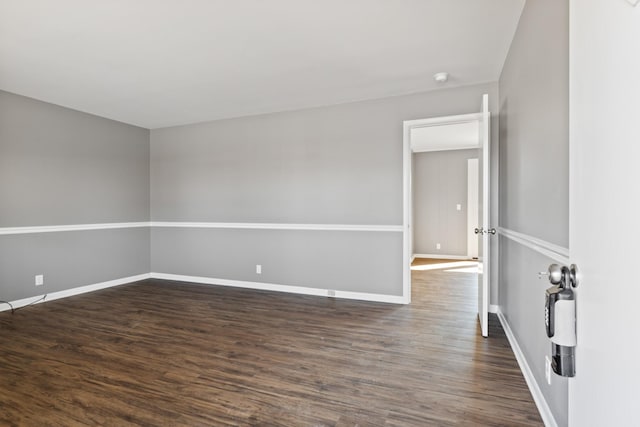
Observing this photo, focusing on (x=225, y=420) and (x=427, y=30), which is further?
(x=427, y=30)

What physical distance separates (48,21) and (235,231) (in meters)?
2.98

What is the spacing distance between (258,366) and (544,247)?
190 cm

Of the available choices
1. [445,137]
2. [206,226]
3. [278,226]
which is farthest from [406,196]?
[206,226]

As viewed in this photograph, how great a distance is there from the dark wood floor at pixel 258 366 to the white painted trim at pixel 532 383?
0.04 m

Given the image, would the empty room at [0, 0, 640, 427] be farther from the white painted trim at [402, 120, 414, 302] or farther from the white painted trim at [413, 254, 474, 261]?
the white painted trim at [413, 254, 474, 261]

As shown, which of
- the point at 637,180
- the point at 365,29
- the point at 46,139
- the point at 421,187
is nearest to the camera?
the point at 637,180

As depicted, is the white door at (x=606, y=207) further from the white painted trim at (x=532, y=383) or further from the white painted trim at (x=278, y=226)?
the white painted trim at (x=278, y=226)

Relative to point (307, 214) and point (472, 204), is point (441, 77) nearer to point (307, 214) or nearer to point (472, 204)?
point (307, 214)

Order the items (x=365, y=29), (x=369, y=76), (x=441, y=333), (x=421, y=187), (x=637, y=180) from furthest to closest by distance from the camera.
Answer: (x=421, y=187)
(x=369, y=76)
(x=441, y=333)
(x=365, y=29)
(x=637, y=180)

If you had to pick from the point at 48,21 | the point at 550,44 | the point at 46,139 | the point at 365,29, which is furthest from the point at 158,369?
the point at 46,139

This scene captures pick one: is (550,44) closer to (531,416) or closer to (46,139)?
(531,416)

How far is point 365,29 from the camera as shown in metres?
2.44

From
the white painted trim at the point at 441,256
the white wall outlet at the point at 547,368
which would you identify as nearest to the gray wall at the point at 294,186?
the white wall outlet at the point at 547,368

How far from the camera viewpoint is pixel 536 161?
1.90m
